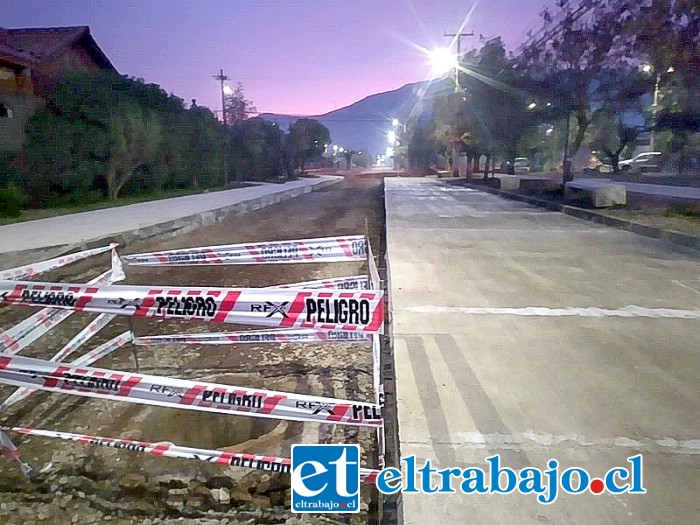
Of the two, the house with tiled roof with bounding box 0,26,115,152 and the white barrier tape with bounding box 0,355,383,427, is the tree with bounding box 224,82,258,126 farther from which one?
the white barrier tape with bounding box 0,355,383,427

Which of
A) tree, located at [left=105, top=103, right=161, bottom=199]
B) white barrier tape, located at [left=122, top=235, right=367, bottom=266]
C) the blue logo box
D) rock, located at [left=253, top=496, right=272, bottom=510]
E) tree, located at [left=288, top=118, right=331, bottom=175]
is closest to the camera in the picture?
the blue logo box

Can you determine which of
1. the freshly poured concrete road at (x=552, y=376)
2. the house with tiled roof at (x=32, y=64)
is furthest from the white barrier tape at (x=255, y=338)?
the house with tiled roof at (x=32, y=64)

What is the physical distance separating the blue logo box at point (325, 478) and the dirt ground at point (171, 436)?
0.43ft

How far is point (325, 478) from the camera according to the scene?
2.49 metres

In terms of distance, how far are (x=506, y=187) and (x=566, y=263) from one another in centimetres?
1702

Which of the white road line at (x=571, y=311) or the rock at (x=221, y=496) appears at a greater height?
the white road line at (x=571, y=311)

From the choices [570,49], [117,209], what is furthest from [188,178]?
[570,49]

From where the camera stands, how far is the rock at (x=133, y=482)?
9.58 feet

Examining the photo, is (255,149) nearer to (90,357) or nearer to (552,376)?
(90,357)

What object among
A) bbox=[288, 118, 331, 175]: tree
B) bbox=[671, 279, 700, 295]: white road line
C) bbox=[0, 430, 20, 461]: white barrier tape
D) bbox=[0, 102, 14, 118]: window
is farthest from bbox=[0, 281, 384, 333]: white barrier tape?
bbox=[288, 118, 331, 175]: tree

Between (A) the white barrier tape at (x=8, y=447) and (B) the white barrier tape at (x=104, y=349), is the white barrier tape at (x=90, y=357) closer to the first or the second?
(B) the white barrier tape at (x=104, y=349)

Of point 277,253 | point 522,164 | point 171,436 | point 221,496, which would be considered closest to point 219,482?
point 221,496

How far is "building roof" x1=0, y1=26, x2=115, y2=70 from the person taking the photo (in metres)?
22.7

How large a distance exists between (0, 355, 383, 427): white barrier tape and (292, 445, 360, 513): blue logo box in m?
0.28
